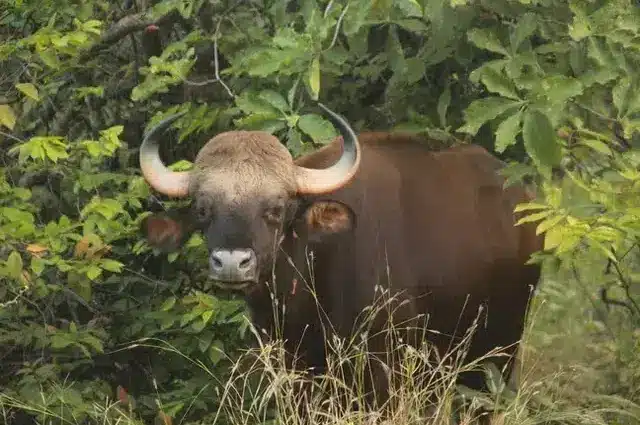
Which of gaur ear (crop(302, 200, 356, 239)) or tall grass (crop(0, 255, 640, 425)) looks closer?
tall grass (crop(0, 255, 640, 425))

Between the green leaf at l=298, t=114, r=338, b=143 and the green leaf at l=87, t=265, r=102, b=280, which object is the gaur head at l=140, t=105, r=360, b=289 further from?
the green leaf at l=87, t=265, r=102, b=280

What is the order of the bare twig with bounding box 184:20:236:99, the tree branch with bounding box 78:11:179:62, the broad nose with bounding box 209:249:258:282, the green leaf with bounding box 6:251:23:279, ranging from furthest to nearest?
the tree branch with bounding box 78:11:179:62 → the bare twig with bounding box 184:20:236:99 → the green leaf with bounding box 6:251:23:279 → the broad nose with bounding box 209:249:258:282

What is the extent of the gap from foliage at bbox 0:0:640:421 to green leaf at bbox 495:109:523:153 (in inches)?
0.4

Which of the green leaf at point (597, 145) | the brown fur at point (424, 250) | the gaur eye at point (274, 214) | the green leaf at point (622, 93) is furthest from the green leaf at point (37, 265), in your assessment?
the green leaf at point (622, 93)

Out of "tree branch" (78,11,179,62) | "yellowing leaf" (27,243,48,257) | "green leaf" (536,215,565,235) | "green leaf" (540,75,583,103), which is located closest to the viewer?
"green leaf" (536,215,565,235)

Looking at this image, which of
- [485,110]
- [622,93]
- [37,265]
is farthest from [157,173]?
[622,93]

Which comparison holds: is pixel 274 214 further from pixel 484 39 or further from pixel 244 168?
pixel 484 39

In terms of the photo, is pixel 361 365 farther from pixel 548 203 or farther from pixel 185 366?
pixel 185 366

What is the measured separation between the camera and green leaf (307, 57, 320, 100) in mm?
4547

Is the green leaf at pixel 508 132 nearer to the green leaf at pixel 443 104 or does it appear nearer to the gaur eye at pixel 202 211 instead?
the green leaf at pixel 443 104

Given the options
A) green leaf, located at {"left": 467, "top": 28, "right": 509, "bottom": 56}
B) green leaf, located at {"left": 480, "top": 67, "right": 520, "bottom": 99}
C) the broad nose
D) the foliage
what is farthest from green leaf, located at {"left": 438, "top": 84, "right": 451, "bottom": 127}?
the broad nose

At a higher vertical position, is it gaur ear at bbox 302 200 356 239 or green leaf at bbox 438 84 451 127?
green leaf at bbox 438 84 451 127

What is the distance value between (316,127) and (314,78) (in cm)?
24

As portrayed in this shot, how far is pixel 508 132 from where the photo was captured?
4156 mm
